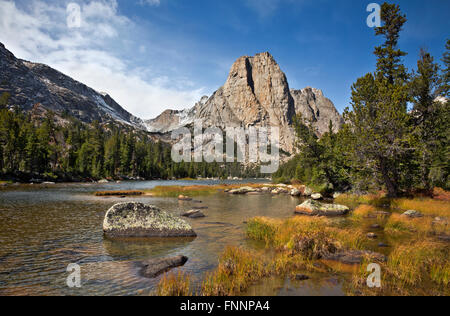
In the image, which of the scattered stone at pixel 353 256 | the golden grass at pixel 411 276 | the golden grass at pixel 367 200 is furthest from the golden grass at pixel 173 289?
the golden grass at pixel 367 200

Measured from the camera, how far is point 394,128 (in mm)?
25656

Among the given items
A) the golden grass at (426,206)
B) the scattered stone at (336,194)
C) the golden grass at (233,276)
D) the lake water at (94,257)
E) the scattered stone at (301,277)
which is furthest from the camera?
the scattered stone at (336,194)

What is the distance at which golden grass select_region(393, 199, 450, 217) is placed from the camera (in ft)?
70.1

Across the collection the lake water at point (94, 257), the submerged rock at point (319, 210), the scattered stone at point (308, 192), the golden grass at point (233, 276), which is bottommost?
the scattered stone at point (308, 192)

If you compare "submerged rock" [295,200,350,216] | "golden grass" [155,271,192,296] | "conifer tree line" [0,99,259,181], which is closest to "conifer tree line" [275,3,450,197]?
"submerged rock" [295,200,350,216]

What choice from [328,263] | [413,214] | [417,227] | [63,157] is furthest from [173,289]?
[63,157]

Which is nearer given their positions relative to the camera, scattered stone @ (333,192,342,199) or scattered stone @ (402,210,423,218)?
scattered stone @ (402,210,423,218)

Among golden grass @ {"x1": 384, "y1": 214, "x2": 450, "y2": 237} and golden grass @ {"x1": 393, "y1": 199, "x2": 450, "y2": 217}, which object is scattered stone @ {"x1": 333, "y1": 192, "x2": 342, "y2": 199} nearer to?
golden grass @ {"x1": 393, "y1": 199, "x2": 450, "y2": 217}

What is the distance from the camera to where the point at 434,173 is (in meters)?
32.2

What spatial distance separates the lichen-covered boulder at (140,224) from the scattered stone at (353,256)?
27.4 ft

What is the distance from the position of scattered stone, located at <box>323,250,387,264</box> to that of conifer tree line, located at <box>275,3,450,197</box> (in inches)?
702

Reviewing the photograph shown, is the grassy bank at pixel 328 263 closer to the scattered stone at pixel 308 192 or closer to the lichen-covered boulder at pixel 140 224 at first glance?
the lichen-covered boulder at pixel 140 224

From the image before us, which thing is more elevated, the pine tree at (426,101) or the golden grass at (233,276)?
the pine tree at (426,101)

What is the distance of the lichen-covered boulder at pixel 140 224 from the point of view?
1494 centimetres
